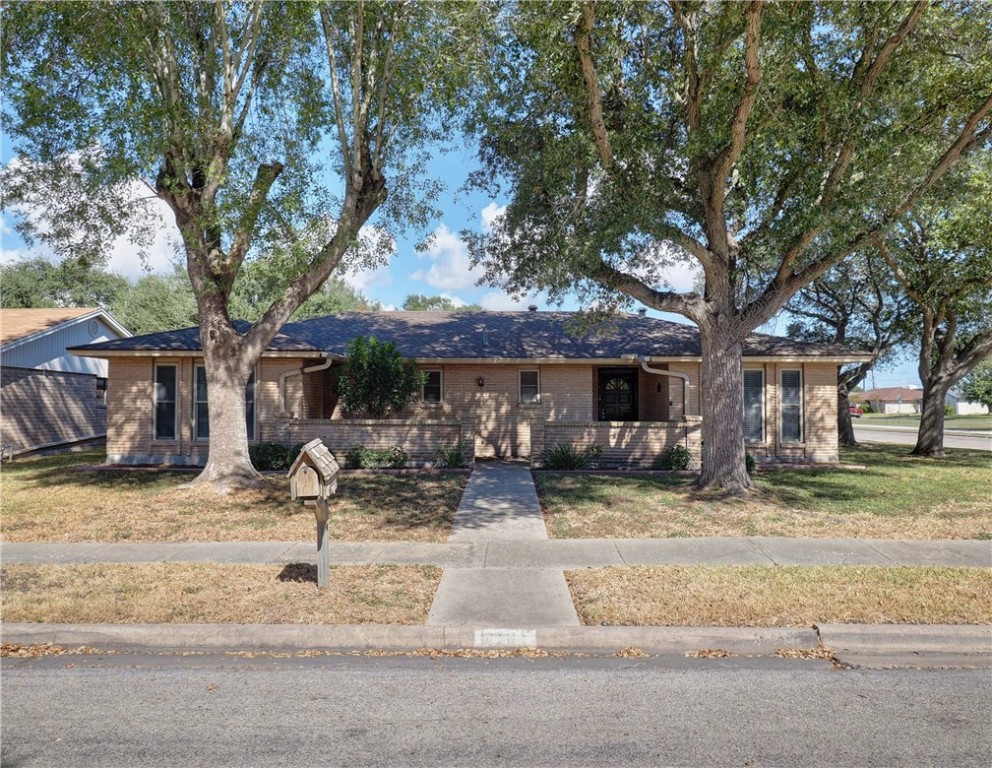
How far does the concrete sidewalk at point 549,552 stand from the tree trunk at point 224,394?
357cm

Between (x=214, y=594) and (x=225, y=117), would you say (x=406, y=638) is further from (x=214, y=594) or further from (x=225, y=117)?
(x=225, y=117)

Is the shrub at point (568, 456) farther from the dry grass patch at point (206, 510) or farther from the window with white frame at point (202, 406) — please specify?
the window with white frame at point (202, 406)

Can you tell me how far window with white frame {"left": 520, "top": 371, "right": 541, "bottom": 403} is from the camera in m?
17.3

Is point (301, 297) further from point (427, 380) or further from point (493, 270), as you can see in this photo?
point (427, 380)

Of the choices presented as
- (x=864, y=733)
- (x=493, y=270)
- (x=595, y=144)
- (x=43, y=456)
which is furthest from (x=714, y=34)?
(x=43, y=456)

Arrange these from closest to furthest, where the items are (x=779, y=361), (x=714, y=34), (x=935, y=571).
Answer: (x=935, y=571) < (x=714, y=34) < (x=779, y=361)

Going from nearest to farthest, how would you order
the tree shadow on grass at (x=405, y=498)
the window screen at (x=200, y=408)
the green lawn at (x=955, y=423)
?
1. the tree shadow on grass at (x=405, y=498)
2. the window screen at (x=200, y=408)
3. the green lawn at (x=955, y=423)

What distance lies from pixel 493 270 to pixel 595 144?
3.38 meters

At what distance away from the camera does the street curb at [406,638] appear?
17.1 feet

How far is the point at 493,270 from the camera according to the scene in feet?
42.5

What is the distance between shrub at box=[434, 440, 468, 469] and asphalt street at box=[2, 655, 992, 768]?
31.1 feet

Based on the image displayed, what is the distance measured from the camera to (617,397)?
18.9 m

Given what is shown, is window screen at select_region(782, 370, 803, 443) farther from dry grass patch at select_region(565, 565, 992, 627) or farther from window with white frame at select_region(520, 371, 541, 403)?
dry grass patch at select_region(565, 565, 992, 627)

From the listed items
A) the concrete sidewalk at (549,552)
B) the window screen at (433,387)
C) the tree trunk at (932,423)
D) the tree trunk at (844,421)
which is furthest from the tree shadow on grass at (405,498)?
the tree trunk at (844,421)
